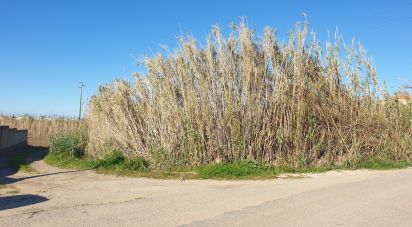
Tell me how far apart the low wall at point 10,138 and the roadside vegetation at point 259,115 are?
10064 mm

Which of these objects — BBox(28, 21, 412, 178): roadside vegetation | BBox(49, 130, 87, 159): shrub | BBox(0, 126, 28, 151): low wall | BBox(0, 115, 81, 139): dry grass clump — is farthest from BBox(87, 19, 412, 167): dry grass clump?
BBox(0, 115, 81, 139): dry grass clump

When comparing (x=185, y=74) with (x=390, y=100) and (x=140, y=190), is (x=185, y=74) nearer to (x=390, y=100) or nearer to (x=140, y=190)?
(x=140, y=190)

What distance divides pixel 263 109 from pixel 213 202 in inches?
272

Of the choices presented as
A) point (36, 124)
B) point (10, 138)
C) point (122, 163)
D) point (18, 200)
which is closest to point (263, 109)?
point (122, 163)

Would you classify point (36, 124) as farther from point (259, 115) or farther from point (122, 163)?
point (259, 115)

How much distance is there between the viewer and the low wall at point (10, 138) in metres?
25.2

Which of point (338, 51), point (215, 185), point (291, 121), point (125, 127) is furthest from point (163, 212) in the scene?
point (338, 51)

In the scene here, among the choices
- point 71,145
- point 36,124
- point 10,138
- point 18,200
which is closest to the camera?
point 18,200

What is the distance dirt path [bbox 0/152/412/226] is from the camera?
288 inches

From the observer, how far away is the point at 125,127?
17.8 meters

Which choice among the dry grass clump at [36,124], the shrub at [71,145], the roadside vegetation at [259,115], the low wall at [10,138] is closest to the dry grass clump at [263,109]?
the roadside vegetation at [259,115]

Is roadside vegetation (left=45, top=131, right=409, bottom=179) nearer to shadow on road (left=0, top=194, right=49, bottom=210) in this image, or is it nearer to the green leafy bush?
the green leafy bush

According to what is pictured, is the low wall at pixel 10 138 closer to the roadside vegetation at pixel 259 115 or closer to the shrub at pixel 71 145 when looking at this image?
the shrub at pixel 71 145

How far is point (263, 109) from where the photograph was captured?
15.4 metres
